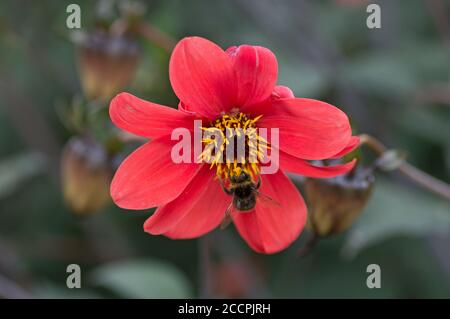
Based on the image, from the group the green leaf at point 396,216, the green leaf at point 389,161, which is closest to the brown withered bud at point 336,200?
the green leaf at point 389,161

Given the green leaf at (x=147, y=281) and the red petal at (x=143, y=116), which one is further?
the green leaf at (x=147, y=281)

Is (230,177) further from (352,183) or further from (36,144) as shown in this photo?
(36,144)

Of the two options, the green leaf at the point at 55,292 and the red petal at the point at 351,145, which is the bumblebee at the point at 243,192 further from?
the green leaf at the point at 55,292

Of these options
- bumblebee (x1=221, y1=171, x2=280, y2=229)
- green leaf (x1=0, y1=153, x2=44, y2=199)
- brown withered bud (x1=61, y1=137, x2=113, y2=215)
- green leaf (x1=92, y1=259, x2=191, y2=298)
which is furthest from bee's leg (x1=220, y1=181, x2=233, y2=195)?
green leaf (x1=0, y1=153, x2=44, y2=199)

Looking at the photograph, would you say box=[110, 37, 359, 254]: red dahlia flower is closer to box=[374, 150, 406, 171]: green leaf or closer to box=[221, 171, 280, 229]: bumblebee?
box=[221, 171, 280, 229]: bumblebee

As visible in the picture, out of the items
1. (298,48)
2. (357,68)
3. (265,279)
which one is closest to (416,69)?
(357,68)

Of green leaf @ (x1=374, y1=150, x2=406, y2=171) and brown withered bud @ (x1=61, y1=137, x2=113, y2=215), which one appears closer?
green leaf @ (x1=374, y1=150, x2=406, y2=171)
